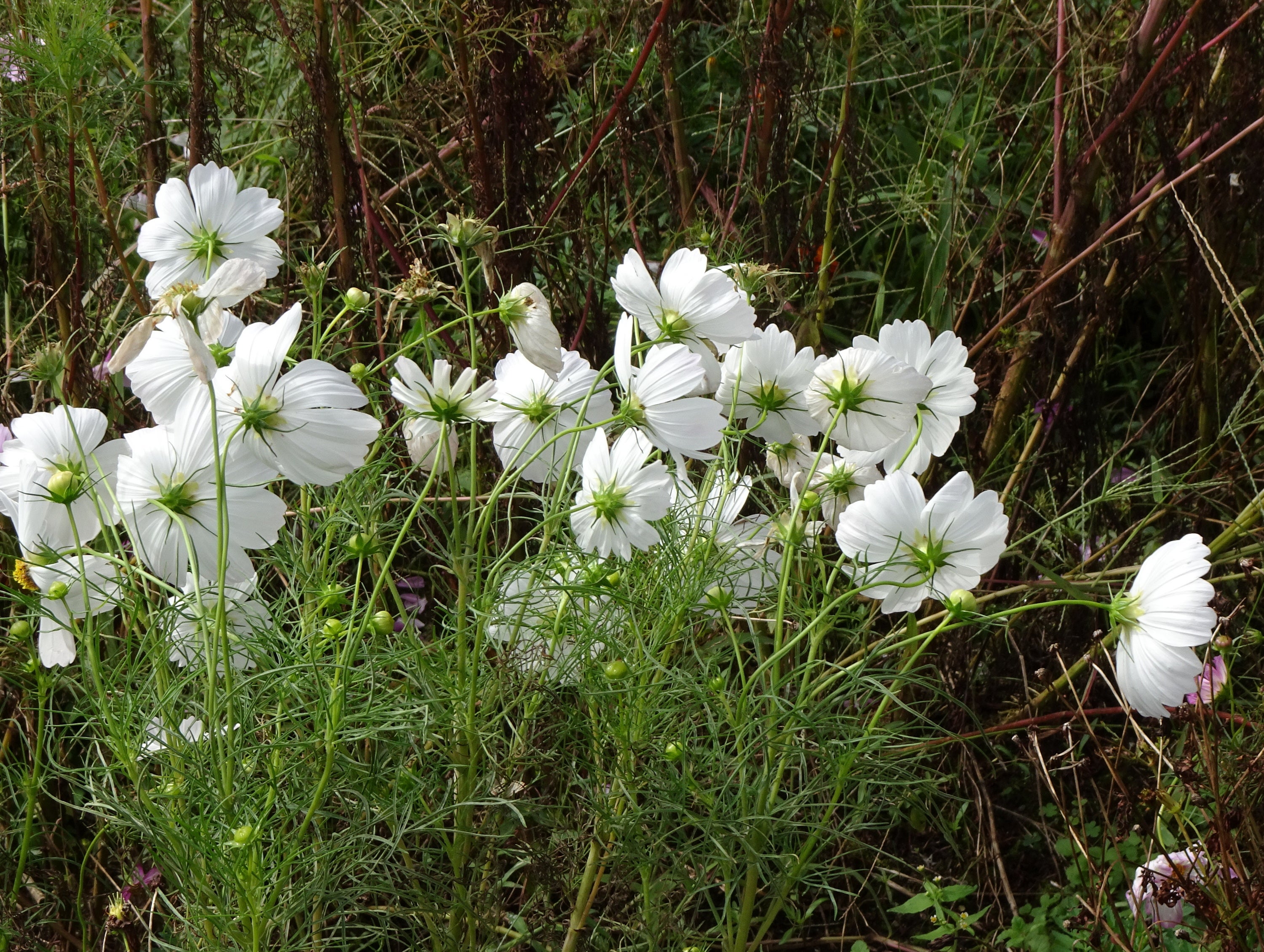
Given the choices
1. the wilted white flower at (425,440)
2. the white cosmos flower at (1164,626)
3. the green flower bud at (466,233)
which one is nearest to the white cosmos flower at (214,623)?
the wilted white flower at (425,440)


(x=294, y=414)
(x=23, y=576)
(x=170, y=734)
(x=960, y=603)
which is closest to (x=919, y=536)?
(x=960, y=603)

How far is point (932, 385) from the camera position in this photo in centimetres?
87

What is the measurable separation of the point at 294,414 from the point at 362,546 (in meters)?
0.15

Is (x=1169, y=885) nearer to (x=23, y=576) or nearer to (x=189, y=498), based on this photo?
(x=189, y=498)

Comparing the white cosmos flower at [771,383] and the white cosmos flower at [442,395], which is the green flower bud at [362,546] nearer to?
the white cosmos flower at [442,395]

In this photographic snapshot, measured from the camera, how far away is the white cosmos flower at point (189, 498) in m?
0.67

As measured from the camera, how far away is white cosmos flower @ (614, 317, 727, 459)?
29.9 inches

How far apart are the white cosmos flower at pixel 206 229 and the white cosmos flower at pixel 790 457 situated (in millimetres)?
404

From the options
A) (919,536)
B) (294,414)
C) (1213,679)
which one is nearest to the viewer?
(294,414)

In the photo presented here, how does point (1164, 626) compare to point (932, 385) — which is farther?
point (932, 385)

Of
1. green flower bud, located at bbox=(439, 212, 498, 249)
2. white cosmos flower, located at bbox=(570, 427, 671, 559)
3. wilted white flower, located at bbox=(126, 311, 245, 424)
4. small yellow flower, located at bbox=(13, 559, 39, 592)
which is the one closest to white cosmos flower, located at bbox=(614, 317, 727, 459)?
white cosmos flower, located at bbox=(570, 427, 671, 559)

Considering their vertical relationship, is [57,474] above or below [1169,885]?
above

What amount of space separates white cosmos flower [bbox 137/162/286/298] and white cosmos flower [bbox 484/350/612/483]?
20 centimetres

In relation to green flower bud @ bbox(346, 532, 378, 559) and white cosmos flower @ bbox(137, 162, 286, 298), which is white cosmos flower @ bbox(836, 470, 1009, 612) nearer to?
green flower bud @ bbox(346, 532, 378, 559)
